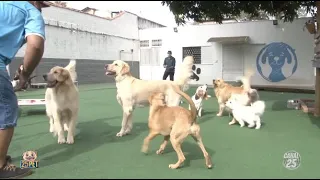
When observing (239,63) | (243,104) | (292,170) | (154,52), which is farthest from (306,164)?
(154,52)

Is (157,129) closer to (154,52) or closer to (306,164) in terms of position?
(306,164)

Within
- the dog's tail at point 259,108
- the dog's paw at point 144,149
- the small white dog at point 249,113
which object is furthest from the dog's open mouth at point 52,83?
the dog's tail at point 259,108

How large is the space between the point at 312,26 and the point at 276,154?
228 inches

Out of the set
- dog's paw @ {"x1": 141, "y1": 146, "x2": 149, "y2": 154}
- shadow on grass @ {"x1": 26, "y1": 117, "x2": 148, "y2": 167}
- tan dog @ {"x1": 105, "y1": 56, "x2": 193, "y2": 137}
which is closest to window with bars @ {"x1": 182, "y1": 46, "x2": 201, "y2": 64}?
shadow on grass @ {"x1": 26, "y1": 117, "x2": 148, "y2": 167}

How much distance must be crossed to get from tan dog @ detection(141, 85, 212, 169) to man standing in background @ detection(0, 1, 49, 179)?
1658 mm

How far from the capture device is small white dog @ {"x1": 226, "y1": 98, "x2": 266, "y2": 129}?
6.22m

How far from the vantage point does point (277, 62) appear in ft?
59.1

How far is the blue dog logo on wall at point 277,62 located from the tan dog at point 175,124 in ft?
50.0

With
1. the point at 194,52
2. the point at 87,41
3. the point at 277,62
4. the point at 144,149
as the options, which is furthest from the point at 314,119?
the point at 87,41

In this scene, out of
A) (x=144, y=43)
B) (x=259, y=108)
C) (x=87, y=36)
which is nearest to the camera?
(x=259, y=108)

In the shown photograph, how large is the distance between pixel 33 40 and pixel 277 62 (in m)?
16.9

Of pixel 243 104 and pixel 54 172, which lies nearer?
pixel 54 172

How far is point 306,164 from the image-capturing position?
386 centimetres

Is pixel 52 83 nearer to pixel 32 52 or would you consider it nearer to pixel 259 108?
pixel 32 52
